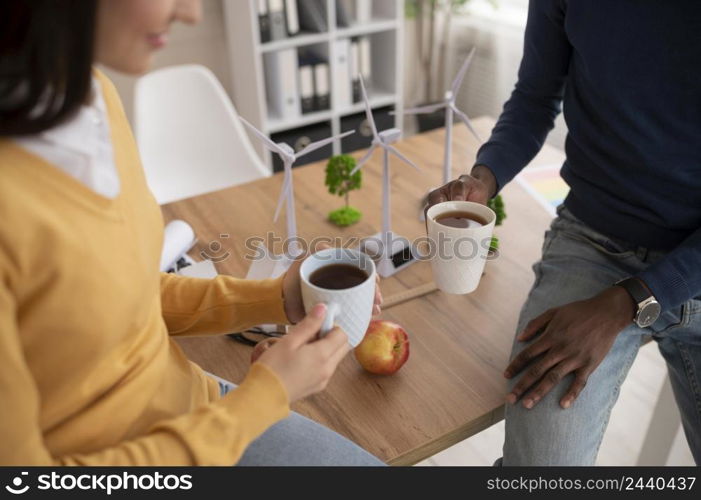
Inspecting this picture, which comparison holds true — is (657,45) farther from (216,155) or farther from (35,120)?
(216,155)

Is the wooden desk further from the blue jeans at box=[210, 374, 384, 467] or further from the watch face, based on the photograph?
the watch face

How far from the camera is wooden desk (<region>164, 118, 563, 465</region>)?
1.00m

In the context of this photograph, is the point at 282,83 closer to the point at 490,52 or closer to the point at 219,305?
the point at 490,52

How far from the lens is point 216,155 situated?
7.80ft

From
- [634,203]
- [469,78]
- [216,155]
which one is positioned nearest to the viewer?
[634,203]

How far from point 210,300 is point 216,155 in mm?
1477

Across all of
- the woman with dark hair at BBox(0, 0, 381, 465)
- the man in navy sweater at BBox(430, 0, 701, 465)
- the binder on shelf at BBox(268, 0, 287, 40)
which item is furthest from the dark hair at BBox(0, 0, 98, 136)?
the binder on shelf at BBox(268, 0, 287, 40)

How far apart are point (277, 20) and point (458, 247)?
2.19 metres

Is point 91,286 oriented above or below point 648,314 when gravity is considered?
above

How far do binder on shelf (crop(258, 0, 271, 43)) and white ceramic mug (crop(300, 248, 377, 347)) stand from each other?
7.34ft

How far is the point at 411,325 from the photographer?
1213 mm

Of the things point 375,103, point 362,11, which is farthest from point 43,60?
point 375,103

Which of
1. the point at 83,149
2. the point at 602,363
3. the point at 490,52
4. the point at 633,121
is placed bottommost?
the point at 490,52
